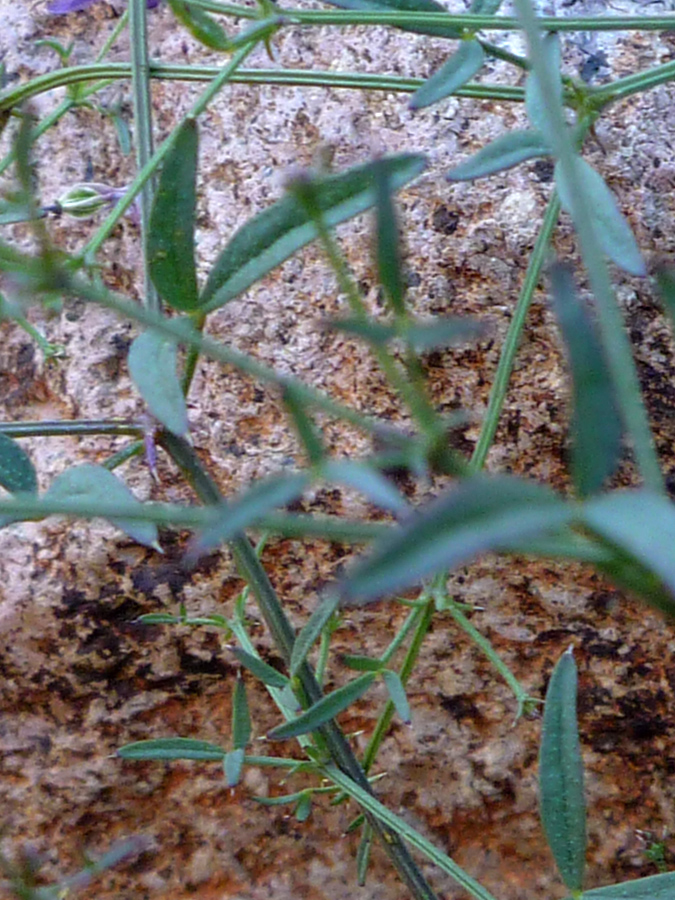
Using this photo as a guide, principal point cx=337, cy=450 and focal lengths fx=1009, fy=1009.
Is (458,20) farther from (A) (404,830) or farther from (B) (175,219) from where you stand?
(A) (404,830)

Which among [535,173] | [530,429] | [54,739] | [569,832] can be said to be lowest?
[569,832]

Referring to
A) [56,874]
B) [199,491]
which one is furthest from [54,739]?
[199,491]

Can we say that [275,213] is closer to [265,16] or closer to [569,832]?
[265,16]

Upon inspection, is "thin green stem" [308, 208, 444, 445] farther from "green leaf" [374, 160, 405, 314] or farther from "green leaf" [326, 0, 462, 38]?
"green leaf" [326, 0, 462, 38]

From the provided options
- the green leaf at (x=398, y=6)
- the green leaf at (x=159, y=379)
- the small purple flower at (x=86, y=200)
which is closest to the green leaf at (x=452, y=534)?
the green leaf at (x=159, y=379)

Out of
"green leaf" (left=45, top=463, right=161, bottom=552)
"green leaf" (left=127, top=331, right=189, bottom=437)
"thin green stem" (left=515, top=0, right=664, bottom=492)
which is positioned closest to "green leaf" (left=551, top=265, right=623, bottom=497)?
"thin green stem" (left=515, top=0, right=664, bottom=492)

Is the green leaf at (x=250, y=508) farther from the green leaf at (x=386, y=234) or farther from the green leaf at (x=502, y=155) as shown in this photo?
the green leaf at (x=502, y=155)
